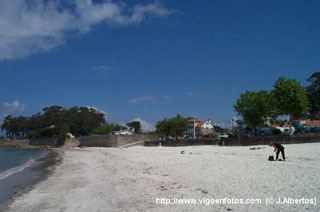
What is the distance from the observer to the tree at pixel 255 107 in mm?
45500

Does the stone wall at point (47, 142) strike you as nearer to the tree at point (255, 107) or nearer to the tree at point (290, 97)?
the tree at point (255, 107)

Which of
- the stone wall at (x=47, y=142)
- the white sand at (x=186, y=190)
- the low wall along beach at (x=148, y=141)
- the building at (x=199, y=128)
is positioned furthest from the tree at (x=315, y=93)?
the stone wall at (x=47, y=142)

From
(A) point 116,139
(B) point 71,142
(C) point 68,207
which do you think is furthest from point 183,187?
(B) point 71,142

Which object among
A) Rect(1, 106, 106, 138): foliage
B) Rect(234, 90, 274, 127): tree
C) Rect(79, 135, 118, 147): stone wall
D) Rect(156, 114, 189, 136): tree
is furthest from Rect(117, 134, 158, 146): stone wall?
Rect(1, 106, 106, 138): foliage

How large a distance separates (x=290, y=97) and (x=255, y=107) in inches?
225

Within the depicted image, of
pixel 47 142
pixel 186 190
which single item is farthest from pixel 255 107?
pixel 47 142

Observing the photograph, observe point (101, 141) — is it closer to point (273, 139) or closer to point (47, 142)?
point (273, 139)

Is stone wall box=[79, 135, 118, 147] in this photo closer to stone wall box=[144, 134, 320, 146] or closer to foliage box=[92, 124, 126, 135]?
stone wall box=[144, 134, 320, 146]

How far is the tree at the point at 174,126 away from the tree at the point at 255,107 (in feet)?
80.8

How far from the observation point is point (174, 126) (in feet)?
233

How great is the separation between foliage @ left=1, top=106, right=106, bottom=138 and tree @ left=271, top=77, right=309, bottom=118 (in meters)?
94.2

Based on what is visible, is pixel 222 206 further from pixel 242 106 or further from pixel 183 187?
pixel 242 106

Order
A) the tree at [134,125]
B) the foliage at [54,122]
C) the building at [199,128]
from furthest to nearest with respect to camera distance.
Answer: the foliage at [54,122], the tree at [134,125], the building at [199,128]

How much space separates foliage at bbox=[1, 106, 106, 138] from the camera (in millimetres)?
137988
